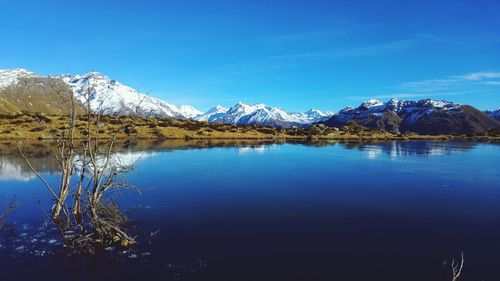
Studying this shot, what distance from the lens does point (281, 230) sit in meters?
20.6

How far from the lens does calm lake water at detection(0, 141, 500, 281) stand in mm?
15422

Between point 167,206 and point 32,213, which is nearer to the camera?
point 32,213

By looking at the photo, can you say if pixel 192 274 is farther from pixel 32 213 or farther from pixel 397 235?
pixel 32 213

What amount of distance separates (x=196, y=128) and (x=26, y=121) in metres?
43.8

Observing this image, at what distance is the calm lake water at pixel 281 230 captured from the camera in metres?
15.4

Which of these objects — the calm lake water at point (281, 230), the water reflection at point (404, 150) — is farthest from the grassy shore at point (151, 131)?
the calm lake water at point (281, 230)

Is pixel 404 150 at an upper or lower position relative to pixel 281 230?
upper

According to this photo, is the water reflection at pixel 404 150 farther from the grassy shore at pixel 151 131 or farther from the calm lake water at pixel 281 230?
the grassy shore at pixel 151 131

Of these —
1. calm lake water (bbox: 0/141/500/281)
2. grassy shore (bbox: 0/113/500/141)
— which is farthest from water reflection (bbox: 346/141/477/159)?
grassy shore (bbox: 0/113/500/141)

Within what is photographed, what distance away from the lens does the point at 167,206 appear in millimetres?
25391

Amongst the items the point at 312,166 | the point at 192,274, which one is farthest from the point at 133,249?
the point at 312,166

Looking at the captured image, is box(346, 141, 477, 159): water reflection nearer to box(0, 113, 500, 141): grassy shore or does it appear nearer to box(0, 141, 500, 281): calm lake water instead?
box(0, 141, 500, 281): calm lake water

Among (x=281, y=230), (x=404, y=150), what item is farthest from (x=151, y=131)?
→ (x=281, y=230)

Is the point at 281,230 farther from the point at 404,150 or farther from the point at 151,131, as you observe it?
the point at 151,131
